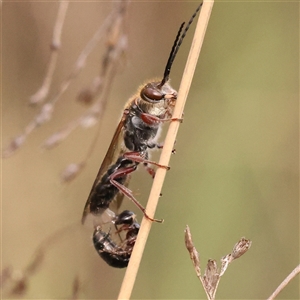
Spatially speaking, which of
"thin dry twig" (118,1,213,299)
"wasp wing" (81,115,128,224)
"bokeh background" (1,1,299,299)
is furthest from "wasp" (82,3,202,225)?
"bokeh background" (1,1,299,299)

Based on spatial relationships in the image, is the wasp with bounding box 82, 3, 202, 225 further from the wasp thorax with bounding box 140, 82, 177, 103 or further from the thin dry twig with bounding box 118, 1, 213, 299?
the thin dry twig with bounding box 118, 1, 213, 299

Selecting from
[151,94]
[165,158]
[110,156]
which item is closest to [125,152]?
[110,156]

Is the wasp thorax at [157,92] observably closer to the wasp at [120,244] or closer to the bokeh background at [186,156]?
the wasp at [120,244]

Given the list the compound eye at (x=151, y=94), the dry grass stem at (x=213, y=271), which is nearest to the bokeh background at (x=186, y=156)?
the compound eye at (x=151, y=94)

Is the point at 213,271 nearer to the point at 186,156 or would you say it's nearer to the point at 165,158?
the point at 165,158

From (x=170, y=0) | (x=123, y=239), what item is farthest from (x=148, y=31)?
(x=123, y=239)
